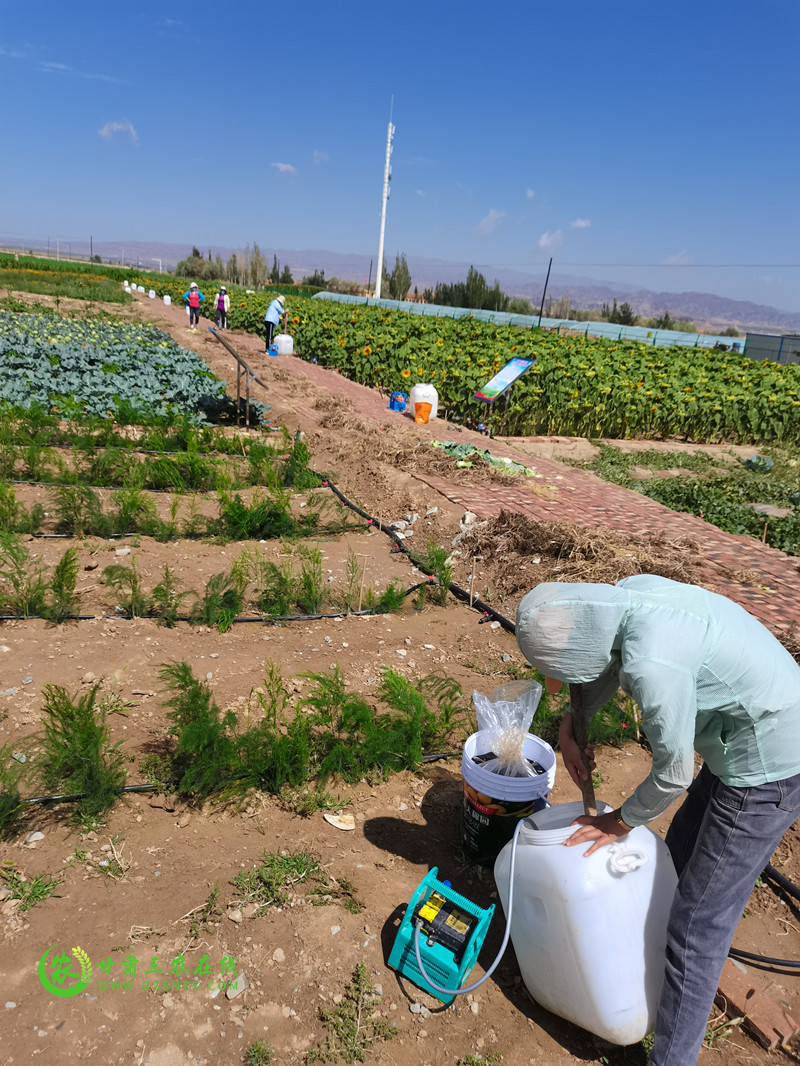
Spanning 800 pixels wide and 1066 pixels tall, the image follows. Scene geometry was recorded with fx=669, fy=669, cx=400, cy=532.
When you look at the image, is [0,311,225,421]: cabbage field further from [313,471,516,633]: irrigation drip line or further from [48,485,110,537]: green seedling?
[313,471,516,633]: irrigation drip line

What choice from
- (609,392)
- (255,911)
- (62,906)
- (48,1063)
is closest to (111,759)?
(62,906)

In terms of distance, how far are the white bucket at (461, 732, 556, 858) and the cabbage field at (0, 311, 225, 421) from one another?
6813mm

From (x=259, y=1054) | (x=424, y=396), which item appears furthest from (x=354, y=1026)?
(x=424, y=396)

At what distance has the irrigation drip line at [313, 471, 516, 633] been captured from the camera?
491cm

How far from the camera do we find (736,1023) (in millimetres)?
2252

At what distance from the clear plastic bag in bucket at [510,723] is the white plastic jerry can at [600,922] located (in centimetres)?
42

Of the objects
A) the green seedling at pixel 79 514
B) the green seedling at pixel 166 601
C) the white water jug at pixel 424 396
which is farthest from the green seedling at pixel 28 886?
the white water jug at pixel 424 396

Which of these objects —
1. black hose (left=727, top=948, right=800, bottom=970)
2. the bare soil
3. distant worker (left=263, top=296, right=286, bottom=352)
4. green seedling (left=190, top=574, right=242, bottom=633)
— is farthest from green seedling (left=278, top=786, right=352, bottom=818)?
distant worker (left=263, top=296, right=286, bottom=352)

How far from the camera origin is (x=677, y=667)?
63.8 inches

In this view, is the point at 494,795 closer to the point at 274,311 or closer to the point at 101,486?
the point at 101,486

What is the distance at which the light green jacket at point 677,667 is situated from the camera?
1.63 metres

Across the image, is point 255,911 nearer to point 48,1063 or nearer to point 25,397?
point 48,1063
